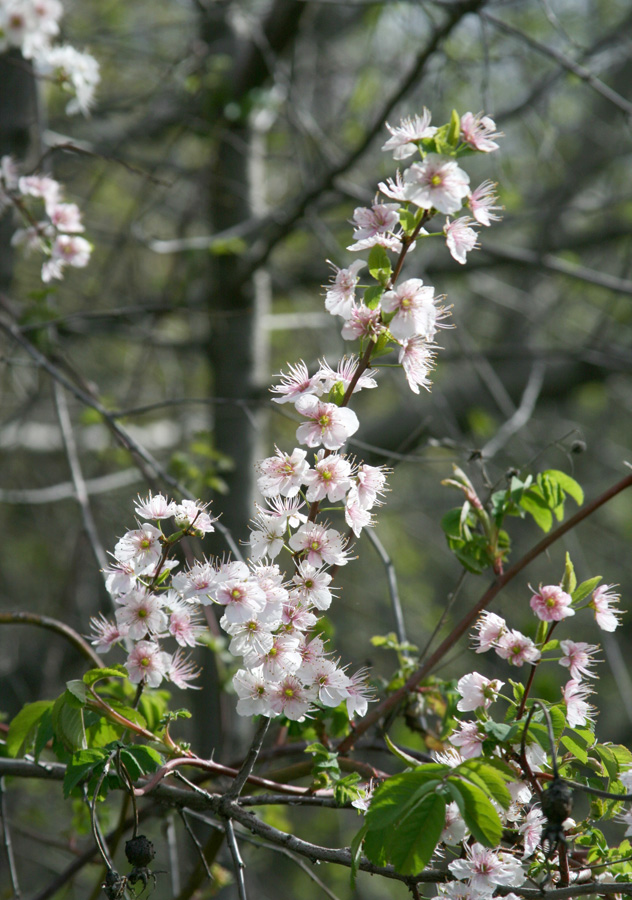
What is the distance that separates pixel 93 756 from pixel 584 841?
0.74 meters

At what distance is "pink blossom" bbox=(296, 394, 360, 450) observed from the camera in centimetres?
113

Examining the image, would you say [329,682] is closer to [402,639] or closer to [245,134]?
[402,639]

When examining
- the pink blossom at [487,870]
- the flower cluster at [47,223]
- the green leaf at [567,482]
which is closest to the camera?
the pink blossom at [487,870]

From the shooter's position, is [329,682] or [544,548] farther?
[544,548]

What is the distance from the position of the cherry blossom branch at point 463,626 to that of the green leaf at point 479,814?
1.16ft

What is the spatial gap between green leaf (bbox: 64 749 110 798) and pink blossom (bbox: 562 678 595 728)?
0.68 m

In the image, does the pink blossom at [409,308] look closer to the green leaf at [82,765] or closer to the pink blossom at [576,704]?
the pink blossom at [576,704]

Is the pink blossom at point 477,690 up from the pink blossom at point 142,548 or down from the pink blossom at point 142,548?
down

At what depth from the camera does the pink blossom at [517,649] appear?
1202mm

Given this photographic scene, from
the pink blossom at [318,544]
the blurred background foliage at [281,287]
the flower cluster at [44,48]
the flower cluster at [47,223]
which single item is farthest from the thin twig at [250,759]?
the flower cluster at [44,48]

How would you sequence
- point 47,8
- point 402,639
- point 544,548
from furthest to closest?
point 47,8, point 402,639, point 544,548

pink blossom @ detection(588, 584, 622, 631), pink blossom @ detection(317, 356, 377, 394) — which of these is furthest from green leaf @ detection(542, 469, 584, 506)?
pink blossom @ detection(317, 356, 377, 394)

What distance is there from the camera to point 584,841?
1.20 metres

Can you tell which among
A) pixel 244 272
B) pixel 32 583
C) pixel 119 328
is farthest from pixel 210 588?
pixel 32 583
